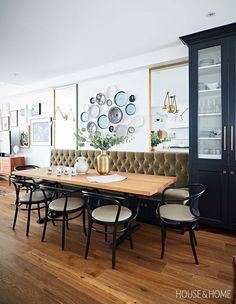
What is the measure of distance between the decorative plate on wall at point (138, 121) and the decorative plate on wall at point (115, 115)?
1.03ft

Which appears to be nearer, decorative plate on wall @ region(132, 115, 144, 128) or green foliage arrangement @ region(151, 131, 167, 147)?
green foliage arrangement @ region(151, 131, 167, 147)

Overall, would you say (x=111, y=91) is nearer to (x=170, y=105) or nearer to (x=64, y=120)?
(x=170, y=105)

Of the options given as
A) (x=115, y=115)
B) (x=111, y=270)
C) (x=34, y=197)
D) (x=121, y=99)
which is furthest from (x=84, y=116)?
(x=111, y=270)

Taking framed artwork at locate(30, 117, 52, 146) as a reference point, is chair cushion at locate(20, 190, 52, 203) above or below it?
below

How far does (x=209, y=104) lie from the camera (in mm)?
2898

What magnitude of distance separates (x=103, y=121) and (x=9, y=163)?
3249 millimetres

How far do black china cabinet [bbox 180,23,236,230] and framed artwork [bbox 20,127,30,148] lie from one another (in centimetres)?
482

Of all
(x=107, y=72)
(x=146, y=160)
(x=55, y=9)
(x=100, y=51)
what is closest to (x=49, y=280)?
(x=146, y=160)

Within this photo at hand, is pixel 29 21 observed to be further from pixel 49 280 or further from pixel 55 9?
pixel 49 280

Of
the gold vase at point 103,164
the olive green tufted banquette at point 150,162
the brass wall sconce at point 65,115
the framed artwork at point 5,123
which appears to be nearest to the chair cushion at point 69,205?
the gold vase at point 103,164

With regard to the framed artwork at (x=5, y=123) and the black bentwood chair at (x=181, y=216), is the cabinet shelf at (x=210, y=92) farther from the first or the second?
the framed artwork at (x=5, y=123)

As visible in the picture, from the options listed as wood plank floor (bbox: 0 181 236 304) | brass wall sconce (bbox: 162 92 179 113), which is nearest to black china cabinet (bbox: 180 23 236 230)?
wood plank floor (bbox: 0 181 236 304)

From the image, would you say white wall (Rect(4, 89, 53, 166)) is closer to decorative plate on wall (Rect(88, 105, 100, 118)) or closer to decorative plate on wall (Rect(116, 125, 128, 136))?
decorative plate on wall (Rect(88, 105, 100, 118))

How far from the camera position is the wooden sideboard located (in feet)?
18.9
